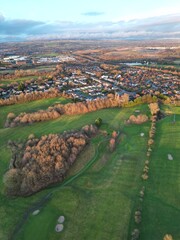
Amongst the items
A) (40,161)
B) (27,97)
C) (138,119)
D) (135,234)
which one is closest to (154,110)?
(138,119)

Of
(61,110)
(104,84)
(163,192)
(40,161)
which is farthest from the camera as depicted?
(104,84)

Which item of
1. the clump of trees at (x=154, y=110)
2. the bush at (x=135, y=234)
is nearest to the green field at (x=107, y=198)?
the bush at (x=135, y=234)

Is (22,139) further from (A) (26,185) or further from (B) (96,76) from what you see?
(B) (96,76)

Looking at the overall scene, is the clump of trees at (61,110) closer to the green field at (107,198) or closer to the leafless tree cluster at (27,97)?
the green field at (107,198)

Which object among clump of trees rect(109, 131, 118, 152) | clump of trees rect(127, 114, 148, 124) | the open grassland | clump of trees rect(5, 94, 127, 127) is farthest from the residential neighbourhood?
the open grassland

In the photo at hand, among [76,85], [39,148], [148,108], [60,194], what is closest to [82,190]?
[60,194]

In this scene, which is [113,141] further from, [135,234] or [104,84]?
[104,84]
